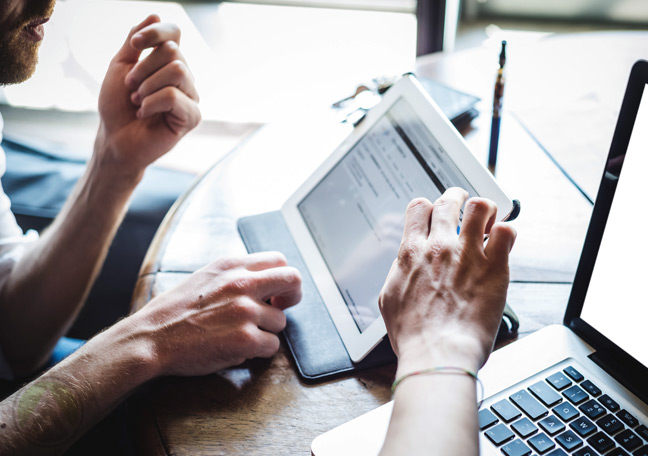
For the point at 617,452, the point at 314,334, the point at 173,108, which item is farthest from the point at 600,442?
the point at 173,108

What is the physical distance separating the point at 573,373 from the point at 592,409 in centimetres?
5

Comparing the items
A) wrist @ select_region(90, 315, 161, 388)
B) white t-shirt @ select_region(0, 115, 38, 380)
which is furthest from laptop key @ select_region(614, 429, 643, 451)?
white t-shirt @ select_region(0, 115, 38, 380)

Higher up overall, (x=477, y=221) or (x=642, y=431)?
(x=477, y=221)

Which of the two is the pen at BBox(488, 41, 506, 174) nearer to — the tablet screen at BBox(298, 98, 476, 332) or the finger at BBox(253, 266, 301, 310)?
the tablet screen at BBox(298, 98, 476, 332)

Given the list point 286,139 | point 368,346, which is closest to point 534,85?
point 286,139

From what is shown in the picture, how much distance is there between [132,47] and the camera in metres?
0.98

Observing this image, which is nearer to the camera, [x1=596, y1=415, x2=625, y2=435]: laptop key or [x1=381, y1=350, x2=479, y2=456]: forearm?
[x1=381, y1=350, x2=479, y2=456]: forearm

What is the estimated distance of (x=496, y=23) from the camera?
9.57 feet

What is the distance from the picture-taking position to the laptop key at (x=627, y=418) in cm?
58

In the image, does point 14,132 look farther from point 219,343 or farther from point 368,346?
point 368,346

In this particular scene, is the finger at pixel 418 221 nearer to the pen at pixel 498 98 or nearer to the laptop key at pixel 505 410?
the laptop key at pixel 505 410

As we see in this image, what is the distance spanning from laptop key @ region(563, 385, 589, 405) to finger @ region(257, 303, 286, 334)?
1.14 feet

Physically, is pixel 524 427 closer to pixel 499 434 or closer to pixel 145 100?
pixel 499 434

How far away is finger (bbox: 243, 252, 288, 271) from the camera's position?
80 cm
